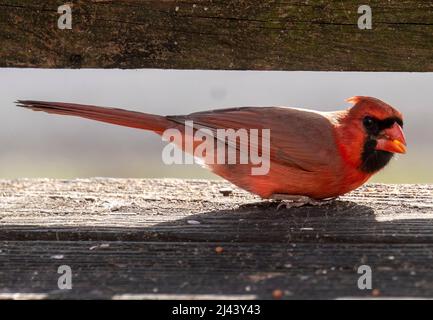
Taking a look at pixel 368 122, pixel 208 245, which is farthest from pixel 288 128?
pixel 208 245

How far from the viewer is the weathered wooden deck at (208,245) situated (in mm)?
2424

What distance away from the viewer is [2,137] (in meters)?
9.45

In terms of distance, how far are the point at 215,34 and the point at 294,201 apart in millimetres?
850

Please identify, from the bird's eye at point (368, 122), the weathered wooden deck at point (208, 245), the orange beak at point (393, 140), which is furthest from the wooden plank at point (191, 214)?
the bird's eye at point (368, 122)

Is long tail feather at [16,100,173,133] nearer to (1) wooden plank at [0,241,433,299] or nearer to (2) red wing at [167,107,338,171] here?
(2) red wing at [167,107,338,171]

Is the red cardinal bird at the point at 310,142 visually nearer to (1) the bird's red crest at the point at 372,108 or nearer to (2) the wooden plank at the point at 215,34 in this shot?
(1) the bird's red crest at the point at 372,108

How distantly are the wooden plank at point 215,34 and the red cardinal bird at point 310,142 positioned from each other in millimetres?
486

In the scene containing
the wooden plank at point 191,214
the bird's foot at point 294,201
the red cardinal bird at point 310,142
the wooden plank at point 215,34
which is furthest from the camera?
the red cardinal bird at point 310,142

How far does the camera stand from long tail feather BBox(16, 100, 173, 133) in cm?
337

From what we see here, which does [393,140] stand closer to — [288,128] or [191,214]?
[288,128]

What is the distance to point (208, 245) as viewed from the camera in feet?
9.23

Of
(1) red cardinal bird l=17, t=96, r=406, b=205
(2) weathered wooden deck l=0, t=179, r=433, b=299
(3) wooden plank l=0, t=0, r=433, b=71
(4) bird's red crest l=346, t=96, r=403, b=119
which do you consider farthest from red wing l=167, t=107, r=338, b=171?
(3) wooden plank l=0, t=0, r=433, b=71

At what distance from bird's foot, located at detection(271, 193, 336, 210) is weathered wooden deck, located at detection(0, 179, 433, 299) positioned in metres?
0.07
